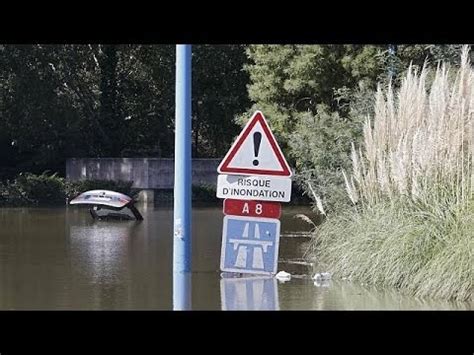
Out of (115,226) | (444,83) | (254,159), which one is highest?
(444,83)

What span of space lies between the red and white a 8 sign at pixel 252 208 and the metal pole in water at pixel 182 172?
5.40 feet

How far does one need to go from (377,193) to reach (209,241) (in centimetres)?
608

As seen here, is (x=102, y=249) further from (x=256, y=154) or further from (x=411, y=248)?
(x=256, y=154)

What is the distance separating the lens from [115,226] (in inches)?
832

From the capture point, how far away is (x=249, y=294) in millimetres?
10695

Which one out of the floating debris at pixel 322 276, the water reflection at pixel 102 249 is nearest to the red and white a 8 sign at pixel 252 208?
the floating debris at pixel 322 276

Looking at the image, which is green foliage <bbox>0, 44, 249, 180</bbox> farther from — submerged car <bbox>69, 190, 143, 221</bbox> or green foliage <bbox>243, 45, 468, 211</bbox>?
submerged car <bbox>69, 190, 143, 221</bbox>

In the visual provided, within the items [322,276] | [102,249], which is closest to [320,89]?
[102,249]

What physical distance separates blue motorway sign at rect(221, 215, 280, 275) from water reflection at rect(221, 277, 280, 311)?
43cm

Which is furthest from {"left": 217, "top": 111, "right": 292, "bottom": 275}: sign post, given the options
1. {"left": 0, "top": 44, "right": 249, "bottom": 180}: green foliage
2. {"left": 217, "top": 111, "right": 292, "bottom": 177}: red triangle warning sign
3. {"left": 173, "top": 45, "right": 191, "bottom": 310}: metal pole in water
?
{"left": 0, "top": 44, "right": 249, "bottom": 180}: green foliage

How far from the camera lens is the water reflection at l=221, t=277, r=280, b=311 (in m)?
10.0
